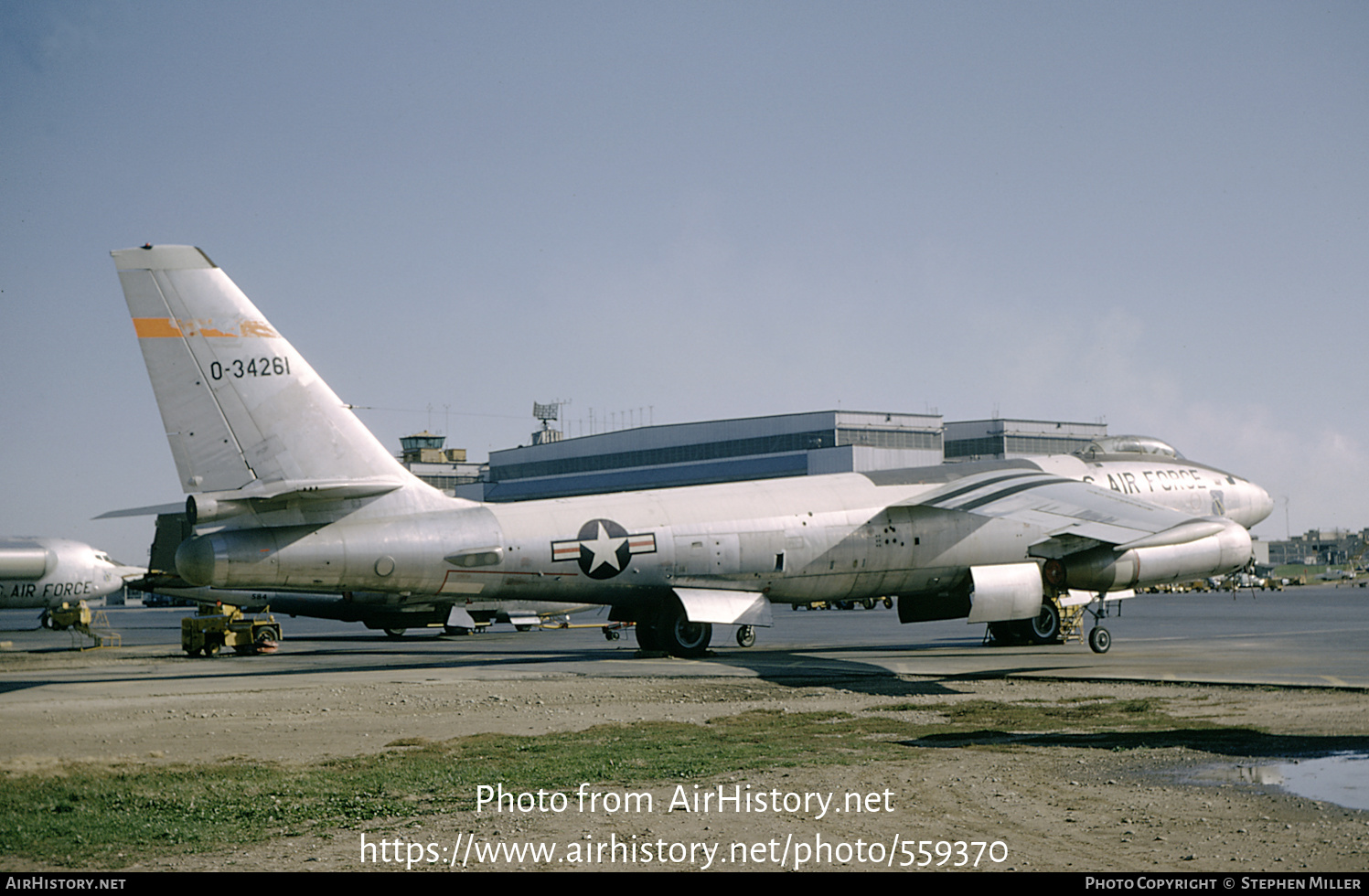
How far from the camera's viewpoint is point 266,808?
428 inches

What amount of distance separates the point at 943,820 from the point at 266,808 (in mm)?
6151

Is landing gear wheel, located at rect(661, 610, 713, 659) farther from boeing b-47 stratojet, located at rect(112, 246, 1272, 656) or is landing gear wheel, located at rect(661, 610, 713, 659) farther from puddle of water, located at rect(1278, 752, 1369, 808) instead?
puddle of water, located at rect(1278, 752, 1369, 808)

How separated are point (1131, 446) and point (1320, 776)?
26.6m

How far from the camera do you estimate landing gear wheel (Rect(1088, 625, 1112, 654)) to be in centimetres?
2891

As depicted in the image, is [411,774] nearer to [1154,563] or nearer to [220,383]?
[220,383]

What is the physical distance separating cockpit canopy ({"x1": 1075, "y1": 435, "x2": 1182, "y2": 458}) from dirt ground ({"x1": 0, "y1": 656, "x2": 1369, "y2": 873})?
17757 mm

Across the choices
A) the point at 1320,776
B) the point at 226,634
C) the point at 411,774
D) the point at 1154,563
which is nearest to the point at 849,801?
the point at 1320,776

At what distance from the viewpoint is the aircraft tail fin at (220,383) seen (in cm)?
2212

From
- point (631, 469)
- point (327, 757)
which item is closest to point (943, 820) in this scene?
point (327, 757)

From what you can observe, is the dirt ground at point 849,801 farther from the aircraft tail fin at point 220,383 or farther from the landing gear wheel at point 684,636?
the landing gear wheel at point 684,636

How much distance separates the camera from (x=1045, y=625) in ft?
107

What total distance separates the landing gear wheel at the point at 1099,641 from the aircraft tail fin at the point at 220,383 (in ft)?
59.4
